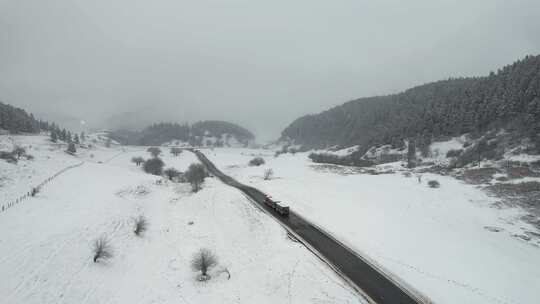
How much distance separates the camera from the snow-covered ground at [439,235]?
725 inches

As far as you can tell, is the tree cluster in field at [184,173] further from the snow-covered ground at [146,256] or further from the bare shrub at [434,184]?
the bare shrub at [434,184]

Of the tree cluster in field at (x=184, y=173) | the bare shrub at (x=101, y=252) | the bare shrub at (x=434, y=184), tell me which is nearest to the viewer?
the bare shrub at (x=101, y=252)

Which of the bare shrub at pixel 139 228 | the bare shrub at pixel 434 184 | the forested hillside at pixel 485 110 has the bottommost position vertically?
the bare shrub at pixel 139 228

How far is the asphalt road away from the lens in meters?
17.3

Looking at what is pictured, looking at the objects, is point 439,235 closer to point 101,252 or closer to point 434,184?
point 434,184

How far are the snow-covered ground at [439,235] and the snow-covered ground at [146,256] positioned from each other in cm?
709

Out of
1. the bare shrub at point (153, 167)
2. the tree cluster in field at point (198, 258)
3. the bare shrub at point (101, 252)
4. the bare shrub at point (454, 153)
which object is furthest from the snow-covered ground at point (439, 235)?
the bare shrub at point (153, 167)

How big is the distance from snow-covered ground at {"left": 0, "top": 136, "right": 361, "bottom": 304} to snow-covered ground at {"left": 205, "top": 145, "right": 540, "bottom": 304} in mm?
7091

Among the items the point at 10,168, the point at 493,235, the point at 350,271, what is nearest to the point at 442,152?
the point at 493,235

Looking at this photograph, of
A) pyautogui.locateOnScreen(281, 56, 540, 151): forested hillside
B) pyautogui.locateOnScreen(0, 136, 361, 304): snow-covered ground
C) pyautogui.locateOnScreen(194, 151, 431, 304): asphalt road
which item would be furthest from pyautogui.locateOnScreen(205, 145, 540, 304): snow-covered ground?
pyautogui.locateOnScreen(281, 56, 540, 151): forested hillside

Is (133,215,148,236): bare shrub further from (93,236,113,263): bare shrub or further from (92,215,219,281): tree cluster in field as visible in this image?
(93,236,113,263): bare shrub

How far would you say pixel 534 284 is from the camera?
59.9 feet

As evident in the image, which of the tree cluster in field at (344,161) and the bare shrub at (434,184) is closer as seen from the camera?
the bare shrub at (434,184)

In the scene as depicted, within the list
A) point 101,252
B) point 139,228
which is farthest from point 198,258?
point 139,228
